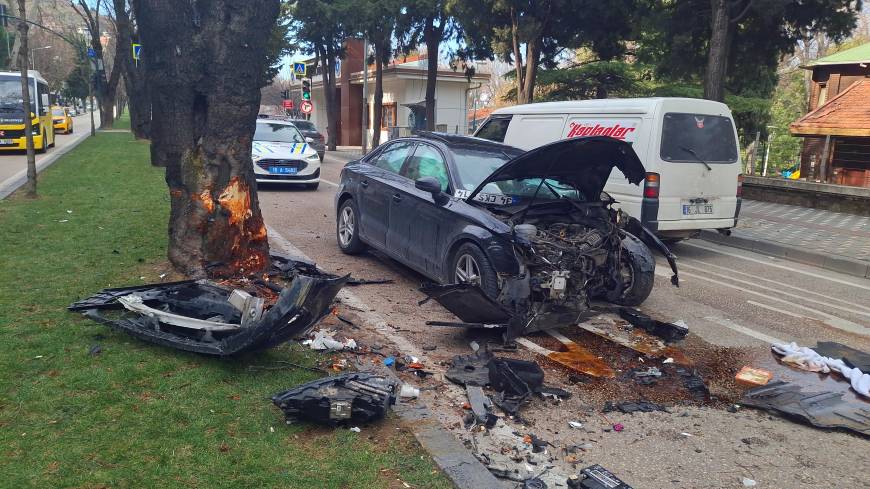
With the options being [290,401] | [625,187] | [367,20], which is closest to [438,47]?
[367,20]

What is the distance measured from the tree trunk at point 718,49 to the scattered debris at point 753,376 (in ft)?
37.6

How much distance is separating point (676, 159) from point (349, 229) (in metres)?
4.60

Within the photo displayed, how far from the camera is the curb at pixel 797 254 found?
384 inches

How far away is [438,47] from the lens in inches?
1071

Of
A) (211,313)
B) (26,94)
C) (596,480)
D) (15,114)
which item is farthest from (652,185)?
(15,114)

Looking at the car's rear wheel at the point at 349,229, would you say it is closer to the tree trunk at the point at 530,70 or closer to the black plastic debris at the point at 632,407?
the black plastic debris at the point at 632,407

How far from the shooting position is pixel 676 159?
9477 millimetres

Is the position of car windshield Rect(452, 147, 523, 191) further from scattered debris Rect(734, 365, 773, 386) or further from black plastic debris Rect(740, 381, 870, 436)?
black plastic debris Rect(740, 381, 870, 436)

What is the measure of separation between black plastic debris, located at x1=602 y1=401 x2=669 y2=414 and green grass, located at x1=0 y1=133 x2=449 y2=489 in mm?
1512

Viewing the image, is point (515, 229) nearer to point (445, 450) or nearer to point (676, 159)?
point (445, 450)

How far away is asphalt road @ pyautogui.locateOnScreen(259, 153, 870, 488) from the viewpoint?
3820 millimetres

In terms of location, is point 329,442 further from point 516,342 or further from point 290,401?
point 516,342

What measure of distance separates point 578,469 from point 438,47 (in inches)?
991

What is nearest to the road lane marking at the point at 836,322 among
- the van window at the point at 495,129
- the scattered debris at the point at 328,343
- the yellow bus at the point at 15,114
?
the scattered debris at the point at 328,343
